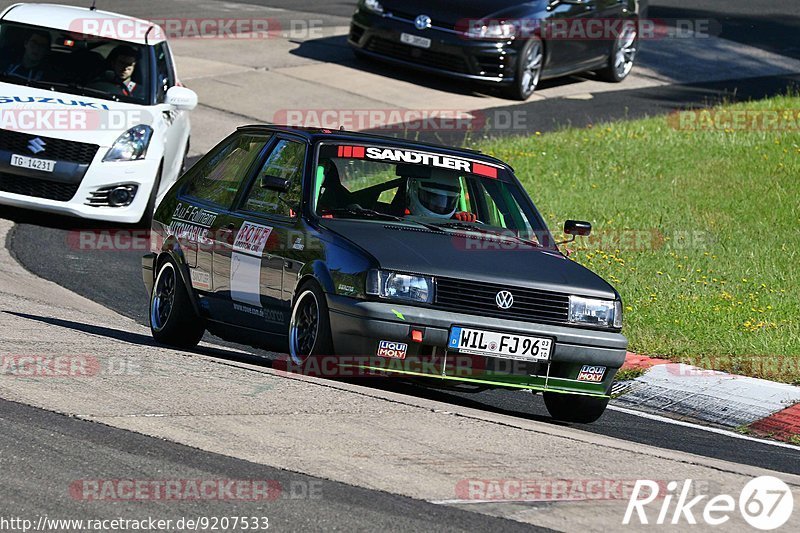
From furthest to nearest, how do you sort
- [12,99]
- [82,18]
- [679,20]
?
1. [679,20]
2. [82,18]
3. [12,99]

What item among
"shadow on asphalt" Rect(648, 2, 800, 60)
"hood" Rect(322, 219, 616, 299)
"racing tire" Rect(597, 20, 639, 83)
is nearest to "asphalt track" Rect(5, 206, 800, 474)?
"hood" Rect(322, 219, 616, 299)

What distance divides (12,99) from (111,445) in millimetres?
8246

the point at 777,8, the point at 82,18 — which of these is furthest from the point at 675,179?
the point at 777,8

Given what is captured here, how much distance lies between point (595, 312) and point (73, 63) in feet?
26.0

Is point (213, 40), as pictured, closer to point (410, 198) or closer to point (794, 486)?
point (410, 198)

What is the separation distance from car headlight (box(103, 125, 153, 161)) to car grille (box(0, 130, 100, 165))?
0.18 metres

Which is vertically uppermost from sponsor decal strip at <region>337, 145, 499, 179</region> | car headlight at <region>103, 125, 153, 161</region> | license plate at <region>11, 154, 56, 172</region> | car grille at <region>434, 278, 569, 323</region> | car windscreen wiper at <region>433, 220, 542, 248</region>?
sponsor decal strip at <region>337, 145, 499, 179</region>

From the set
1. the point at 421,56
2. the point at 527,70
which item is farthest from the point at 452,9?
the point at 527,70

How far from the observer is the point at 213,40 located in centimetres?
2442

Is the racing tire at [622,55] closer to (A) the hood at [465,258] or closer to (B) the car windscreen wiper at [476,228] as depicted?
(B) the car windscreen wiper at [476,228]

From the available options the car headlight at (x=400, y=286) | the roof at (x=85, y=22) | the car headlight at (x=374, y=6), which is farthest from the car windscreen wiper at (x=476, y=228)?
the car headlight at (x=374, y=6)

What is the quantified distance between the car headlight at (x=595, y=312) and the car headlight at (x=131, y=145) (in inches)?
269

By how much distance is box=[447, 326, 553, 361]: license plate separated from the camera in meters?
8.03

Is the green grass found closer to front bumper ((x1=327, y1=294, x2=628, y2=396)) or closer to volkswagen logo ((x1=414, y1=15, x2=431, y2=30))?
volkswagen logo ((x1=414, y1=15, x2=431, y2=30))
